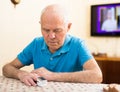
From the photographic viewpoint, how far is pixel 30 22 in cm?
320

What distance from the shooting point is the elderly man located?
136 centimetres

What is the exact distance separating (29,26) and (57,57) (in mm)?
1698

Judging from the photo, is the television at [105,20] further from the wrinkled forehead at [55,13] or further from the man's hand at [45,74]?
the man's hand at [45,74]

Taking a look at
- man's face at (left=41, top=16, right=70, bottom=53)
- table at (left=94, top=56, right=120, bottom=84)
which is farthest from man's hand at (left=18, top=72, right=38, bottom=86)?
table at (left=94, top=56, right=120, bottom=84)

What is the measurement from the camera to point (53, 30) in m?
1.47

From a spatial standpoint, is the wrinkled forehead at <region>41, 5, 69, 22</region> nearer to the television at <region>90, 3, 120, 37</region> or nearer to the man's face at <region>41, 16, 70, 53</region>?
the man's face at <region>41, 16, 70, 53</region>

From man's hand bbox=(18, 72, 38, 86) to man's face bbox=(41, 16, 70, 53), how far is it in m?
0.29

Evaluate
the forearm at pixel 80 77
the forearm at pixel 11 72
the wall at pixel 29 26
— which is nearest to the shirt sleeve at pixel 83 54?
the forearm at pixel 80 77

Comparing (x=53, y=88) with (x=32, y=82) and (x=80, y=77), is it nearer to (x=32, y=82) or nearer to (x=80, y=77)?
(x=32, y=82)

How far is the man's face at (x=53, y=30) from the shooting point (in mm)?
1443

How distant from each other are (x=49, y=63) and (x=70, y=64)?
0.14 meters

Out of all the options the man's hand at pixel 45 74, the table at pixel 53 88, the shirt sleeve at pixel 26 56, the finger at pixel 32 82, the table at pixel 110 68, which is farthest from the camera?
the table at pixel 110 68

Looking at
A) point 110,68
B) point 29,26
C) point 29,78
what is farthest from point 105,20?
point 29,78

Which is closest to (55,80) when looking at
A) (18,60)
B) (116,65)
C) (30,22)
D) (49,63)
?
Answer: (49,63)
